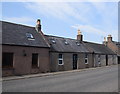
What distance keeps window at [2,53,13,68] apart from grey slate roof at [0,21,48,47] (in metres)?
1.27

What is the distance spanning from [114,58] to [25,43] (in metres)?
35.2

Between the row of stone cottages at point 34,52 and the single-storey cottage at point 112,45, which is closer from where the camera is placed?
the row of stone cottages at point 34,52

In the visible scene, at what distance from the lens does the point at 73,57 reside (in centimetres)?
3091

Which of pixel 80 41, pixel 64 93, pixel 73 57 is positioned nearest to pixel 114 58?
pixel 80 41

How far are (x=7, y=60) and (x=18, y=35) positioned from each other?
404cm

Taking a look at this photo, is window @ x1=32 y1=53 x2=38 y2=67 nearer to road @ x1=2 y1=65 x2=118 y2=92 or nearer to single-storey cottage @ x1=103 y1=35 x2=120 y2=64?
road @ x1=2 y1=65 x2=118 y2=92

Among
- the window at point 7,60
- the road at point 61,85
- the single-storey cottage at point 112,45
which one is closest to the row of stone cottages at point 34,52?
the window at point 7,60

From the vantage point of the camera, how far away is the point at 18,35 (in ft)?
73.8

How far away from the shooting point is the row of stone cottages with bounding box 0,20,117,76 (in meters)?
20.0

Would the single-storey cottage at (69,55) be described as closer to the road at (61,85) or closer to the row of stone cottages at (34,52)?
the row of stone cottages at (34,52)

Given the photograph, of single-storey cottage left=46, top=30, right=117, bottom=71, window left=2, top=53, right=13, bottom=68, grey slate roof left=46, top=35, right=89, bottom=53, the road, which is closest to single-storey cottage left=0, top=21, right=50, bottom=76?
window left=2, top=53, right=13, bottom=68

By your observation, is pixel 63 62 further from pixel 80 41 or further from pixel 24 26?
pixel 80 41

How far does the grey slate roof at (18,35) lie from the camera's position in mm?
20630

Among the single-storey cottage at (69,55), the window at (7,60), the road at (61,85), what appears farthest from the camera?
the single-storey cottage at (69,55)
